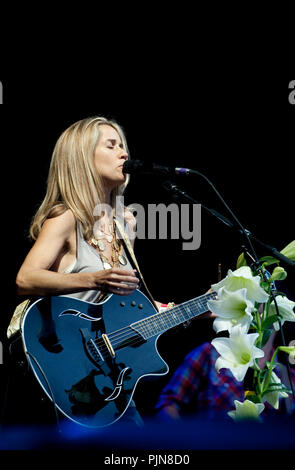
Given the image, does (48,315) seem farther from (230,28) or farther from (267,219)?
(230,28)

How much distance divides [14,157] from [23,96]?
0.31 metres

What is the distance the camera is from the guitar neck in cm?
207

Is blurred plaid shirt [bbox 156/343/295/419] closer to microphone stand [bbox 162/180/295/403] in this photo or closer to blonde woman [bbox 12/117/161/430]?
blonde woman [bbox 12/117/161/430]

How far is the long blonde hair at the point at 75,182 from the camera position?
2219mm

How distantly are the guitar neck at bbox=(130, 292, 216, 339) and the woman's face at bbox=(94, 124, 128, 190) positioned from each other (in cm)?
61

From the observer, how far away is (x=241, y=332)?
1073 mm

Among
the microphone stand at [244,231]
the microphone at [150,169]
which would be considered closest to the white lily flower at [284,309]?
the microphone stand at [244,231]

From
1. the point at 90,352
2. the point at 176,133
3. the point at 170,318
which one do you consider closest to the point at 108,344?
the point at 90,352

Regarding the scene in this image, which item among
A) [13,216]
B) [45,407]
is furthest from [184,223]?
[45,407]

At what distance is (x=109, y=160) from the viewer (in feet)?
7.57

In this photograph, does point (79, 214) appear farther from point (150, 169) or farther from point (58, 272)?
point (150, 169)

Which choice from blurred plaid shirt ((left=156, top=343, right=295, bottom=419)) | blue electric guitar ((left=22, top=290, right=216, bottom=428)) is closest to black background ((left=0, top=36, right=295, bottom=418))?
blurred plaid shirt ((left=156, top=343, right=295, bottom=419))

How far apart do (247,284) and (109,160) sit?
132 cm

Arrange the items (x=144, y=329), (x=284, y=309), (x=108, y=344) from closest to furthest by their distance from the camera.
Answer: (x=284, y=309), (x=108, y=344), (x=144, y=329)
